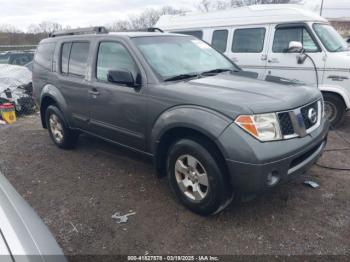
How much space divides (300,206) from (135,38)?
8.73ft

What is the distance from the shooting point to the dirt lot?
2674 mm

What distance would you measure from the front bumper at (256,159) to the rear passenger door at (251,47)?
398 cm

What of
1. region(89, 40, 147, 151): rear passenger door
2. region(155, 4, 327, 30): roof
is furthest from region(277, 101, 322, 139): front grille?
region(155, 4, 327, 30): roof

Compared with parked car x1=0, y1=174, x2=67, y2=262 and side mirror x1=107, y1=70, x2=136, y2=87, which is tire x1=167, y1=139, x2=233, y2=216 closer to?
side mirror x1=107, y1=70, x2=136, y2=87

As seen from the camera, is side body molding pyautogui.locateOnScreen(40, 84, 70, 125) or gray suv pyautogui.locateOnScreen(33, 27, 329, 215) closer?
gray suv pyautogui.locateOnScreen(33, 27, 329, 215)

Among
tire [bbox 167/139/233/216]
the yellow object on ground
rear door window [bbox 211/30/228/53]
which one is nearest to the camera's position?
tire [bbox 167/139/233/216]

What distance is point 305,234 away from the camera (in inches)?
108

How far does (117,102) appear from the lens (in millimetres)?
3566

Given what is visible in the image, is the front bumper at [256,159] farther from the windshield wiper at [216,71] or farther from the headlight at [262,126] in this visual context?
the windshield wiper at [216,71]

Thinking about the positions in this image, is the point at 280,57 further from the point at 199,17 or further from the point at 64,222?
the point at 64,222

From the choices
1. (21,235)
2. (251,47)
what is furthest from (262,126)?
(251,47)

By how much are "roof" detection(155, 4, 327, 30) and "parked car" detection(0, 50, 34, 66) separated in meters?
5.47

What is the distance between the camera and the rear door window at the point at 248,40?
6410mm

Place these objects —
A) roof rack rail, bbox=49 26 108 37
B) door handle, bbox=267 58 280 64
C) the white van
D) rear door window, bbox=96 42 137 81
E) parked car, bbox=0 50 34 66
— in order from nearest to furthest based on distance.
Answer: rear door window, bbox=96 42 137 81, roof rack rail, bbox=49 26 108 37, the white van, door handle, bbox=267 58 280 64, parked car, bbox=0 50 34 66
